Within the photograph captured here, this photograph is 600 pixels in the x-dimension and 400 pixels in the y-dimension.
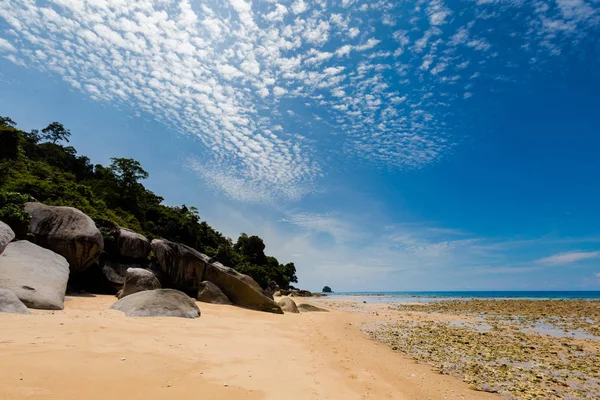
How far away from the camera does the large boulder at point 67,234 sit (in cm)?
1645

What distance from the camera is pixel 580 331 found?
17484mm

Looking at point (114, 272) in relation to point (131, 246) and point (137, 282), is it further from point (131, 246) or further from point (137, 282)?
point (137, 282)

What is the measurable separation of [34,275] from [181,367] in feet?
32.7

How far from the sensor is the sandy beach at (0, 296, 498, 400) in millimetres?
4309

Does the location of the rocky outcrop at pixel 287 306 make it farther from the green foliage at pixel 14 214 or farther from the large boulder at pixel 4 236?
the large boulder at pixel 4 236

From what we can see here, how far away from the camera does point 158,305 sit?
11.5 m

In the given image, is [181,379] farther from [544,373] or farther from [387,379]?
[544,373]

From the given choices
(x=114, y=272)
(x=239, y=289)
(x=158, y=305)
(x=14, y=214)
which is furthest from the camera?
(x=239, y=289)

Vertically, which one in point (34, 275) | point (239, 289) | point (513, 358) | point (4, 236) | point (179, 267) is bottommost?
point (513, 358)

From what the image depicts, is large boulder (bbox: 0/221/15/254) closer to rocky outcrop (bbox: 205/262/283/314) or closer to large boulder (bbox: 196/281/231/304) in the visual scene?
large boulder (bbox: 196/281/231/304)

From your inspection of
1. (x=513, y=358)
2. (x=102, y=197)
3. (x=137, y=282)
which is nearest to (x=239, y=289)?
(x=137, y=282)

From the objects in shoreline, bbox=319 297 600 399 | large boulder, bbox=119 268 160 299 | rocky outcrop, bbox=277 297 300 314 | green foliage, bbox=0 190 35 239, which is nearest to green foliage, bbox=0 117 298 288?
green foliage, bbox=0 190 35 239

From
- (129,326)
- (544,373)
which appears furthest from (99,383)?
(544,373)

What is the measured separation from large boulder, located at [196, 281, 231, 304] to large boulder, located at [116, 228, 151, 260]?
16.6ft
